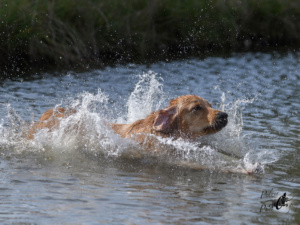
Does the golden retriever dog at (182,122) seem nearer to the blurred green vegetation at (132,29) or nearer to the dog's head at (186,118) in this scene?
the dog's head at (186,118)

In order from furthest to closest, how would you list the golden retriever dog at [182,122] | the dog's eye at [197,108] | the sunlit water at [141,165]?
the dog's eye at [197,108], the golden retriever dog at [182,122], the sunlit water at [141,165]

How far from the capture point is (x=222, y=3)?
22031 millimetres

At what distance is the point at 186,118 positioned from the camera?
8.77 m

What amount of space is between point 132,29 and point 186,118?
11631mm

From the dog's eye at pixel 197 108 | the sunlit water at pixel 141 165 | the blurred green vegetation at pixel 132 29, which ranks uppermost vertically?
the blurred green vegetation at pixel 132 29

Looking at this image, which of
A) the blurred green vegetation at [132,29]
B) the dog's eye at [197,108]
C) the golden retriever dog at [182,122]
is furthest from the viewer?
the blurred green vegetation at [132,29]

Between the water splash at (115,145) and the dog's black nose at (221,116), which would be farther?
the water splash at (115,145)

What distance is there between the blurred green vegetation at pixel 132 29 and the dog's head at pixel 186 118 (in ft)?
27.9

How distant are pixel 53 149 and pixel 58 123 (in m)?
0.45

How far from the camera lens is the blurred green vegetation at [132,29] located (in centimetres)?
1744

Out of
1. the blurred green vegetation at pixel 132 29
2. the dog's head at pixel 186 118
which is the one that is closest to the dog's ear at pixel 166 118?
the dog's head at pixel 186 118

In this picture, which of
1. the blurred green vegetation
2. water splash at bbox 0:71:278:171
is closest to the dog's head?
water splash at bbox 0:71:278:171

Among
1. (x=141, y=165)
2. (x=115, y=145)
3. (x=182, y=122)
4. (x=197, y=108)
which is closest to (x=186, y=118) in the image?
(x=182, y=122)

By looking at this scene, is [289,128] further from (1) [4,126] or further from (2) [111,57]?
(2) [111,57]
